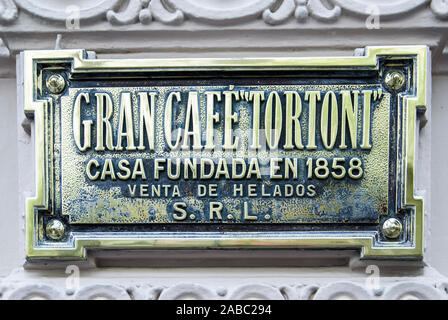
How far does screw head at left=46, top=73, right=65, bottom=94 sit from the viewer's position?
1595 mm

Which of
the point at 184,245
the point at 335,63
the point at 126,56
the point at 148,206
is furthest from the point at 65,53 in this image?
the point at 335,63

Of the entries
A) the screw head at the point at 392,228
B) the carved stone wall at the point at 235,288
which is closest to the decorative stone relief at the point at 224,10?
the screw head at the point at 392,228

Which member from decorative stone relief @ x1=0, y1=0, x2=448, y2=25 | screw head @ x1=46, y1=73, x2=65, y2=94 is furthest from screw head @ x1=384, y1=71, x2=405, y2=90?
screw head @ x1=46, y1=73, x2=65, y2=94

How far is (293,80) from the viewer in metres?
1.58

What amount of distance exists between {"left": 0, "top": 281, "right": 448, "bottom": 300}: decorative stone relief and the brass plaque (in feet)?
0.35

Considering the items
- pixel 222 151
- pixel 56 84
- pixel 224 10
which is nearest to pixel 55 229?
pixel 56 84

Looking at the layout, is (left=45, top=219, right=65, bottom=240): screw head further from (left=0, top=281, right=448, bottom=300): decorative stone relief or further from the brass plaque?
(left=0, top=281, right=448, bottom=300): decorative stone relief

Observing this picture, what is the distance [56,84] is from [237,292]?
793mm

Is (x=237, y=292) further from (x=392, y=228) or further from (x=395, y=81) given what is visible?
(x=395, y=81)

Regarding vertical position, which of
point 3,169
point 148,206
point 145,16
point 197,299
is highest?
point 145,16

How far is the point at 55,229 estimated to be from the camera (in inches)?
62.2

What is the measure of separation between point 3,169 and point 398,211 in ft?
3.89

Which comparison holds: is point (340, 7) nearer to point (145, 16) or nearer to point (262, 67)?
point (262, 67)

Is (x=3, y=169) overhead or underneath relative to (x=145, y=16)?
underneath
